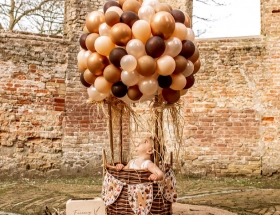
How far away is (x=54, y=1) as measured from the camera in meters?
12.0

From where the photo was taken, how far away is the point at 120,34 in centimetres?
310

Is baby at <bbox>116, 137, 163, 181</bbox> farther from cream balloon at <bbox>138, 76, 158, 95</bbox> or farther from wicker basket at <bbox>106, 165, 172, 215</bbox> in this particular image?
cream balloon at <bbox>138, 76, 158, 95</bbox>

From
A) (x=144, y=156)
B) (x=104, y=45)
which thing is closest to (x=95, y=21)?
(x=104, y=45)

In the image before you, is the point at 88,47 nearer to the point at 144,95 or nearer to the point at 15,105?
the point at 144,95

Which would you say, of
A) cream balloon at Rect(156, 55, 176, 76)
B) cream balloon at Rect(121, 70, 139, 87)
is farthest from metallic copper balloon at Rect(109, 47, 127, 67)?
cream balloon at Rect(156, 55, 176, 76)

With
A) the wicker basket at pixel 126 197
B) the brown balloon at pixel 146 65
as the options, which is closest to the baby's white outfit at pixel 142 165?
the wicker basket at pixel 126 197

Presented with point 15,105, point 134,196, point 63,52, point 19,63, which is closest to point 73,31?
point 63,52

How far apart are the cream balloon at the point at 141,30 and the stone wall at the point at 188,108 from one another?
4.26m

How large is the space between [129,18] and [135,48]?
1.02ft

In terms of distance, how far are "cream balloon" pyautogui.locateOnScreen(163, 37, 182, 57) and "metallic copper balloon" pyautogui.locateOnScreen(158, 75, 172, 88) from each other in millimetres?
214

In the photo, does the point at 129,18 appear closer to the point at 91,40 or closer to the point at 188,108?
the point at 91,40

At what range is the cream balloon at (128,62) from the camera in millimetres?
3053

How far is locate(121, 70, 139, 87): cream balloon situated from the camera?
10.3 ft

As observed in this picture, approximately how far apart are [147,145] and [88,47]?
1136 mm
